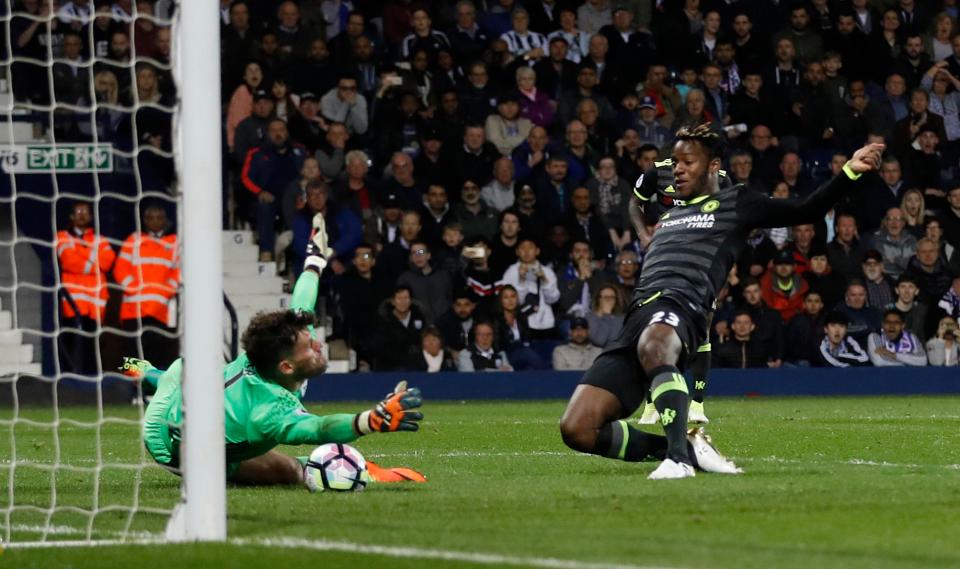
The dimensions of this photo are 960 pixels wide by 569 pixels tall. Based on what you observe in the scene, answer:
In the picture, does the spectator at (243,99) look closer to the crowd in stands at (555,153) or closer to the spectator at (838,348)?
the crowd in stands at (555,153)

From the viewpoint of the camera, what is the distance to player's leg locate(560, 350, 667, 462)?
352 inches

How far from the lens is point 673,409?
8586mm

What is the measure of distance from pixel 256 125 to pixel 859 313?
747 centimetres

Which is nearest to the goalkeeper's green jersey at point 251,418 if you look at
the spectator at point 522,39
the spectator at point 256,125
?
the spectator at point 256,125

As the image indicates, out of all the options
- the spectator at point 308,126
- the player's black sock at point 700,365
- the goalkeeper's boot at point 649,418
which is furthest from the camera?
the spectator at point 308,126

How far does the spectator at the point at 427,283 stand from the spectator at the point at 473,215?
0.73m

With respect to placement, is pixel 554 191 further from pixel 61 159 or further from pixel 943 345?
pixel 61 159

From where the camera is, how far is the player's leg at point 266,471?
8906 mm

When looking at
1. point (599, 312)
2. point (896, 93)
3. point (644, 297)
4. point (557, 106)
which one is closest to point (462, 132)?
point (557, 106)

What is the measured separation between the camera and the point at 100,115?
1767 centimetres

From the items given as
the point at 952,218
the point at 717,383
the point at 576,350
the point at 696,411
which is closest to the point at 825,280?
the point at 717,383

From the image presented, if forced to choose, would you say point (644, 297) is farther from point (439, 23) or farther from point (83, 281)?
point (439, 23)

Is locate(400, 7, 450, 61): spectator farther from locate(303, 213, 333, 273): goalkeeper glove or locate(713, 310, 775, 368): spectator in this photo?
locate(303, 213, 333, 273): goalkeeper glove

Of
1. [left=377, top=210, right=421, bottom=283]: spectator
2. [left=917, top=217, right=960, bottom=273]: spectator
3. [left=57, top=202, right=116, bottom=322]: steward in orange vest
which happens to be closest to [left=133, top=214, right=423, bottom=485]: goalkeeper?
[left=57, top=202, right=116, bottom=322]: steward in orange vest
